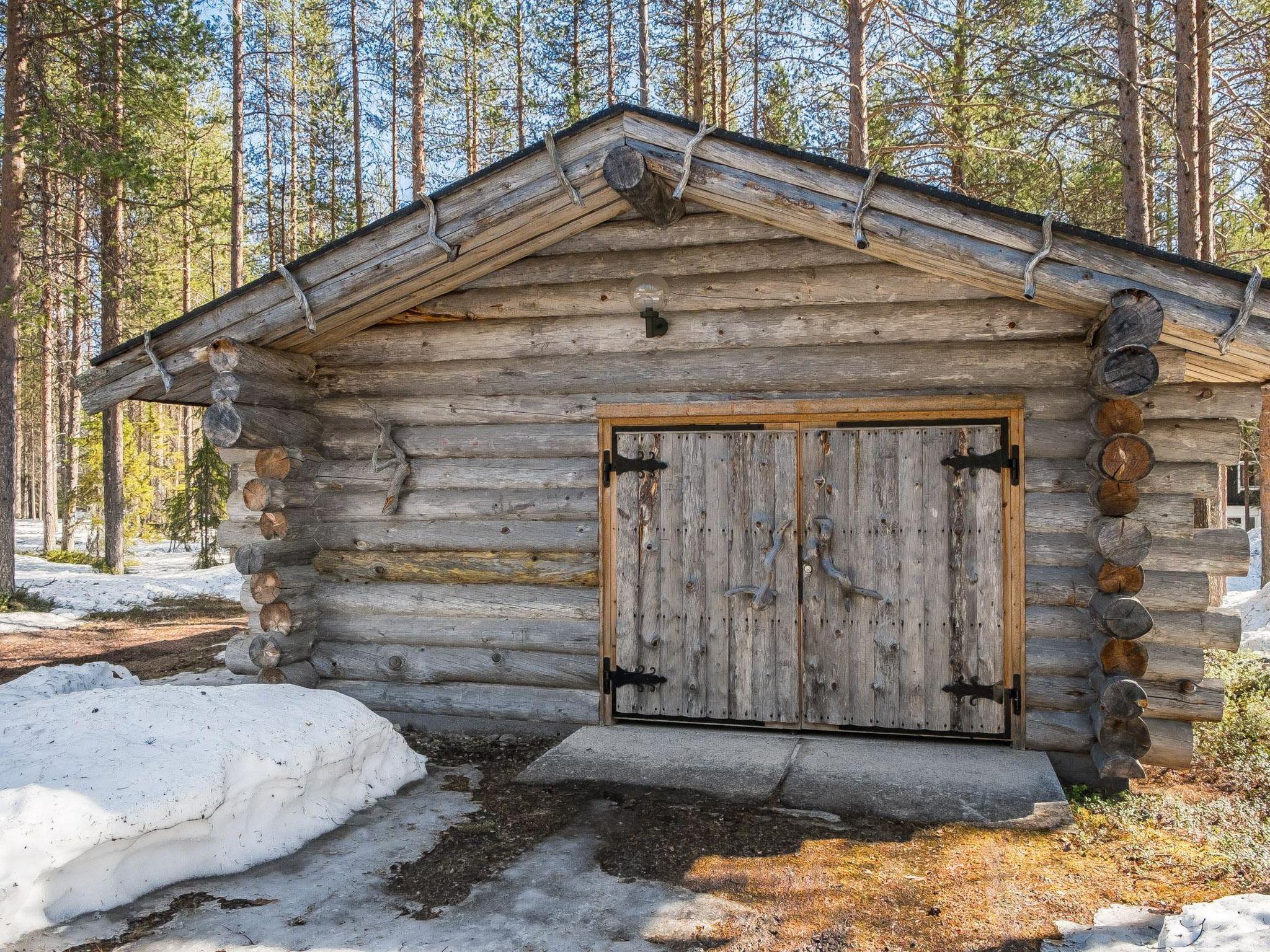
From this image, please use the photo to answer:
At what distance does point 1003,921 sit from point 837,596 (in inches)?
98.7

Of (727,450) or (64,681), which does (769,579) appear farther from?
(64,681)

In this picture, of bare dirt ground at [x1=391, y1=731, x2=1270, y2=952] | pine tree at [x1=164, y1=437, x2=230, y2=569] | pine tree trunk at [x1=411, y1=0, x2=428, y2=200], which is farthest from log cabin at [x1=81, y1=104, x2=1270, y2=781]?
pine tree at [x1=164, y1=437, x2=230, y2=569]

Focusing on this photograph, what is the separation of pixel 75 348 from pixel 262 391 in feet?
73.6

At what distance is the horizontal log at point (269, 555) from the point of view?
6285mm

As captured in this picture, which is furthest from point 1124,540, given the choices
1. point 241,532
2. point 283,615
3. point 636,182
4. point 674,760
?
point 241,532

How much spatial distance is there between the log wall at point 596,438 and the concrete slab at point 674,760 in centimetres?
54

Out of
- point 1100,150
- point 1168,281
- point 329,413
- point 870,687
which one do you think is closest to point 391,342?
point 329,413

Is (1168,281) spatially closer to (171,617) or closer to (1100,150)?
(1100,150)

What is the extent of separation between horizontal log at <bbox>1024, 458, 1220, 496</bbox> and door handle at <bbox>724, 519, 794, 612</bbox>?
1557 millimetres

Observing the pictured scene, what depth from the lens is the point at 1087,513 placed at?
550 cm

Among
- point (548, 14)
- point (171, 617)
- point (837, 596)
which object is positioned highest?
point (548, 14)

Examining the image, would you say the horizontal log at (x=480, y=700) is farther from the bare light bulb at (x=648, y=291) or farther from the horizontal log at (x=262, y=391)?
the bare light bulb at (x=648, y=291)

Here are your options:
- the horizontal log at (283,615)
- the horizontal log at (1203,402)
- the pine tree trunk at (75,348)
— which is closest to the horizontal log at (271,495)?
the horizontal log at (283,615)

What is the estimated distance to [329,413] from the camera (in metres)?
6.79
